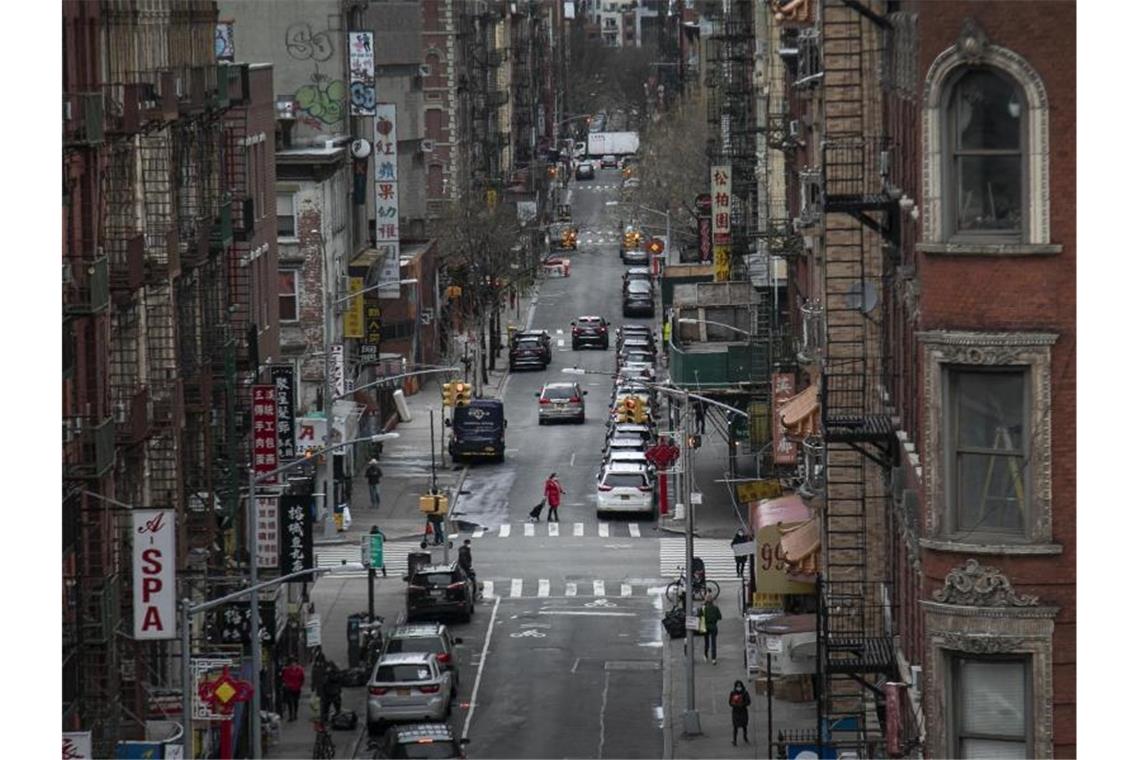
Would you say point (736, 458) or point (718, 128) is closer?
point (736, 458)

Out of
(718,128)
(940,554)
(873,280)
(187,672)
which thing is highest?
(718,128)

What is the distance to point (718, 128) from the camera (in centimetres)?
11775

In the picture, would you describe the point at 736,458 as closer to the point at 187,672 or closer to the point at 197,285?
the point at 197,285

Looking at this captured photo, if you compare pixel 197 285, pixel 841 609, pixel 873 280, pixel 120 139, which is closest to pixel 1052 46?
pixel 873 280

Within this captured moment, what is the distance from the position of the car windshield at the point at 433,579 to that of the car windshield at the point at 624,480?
15911mm

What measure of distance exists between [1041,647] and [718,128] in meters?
88.1

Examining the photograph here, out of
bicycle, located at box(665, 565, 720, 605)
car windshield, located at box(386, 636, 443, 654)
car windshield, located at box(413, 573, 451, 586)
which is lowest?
car windshield, located at box(386, 636, 443, 654)

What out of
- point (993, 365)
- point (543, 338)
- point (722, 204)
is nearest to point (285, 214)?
point (722, 204)

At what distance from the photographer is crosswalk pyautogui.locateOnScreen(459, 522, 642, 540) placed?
267ft

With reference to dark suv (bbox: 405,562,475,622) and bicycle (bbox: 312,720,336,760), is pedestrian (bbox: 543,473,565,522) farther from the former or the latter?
bicycle (bbox: 312,720,336,760)

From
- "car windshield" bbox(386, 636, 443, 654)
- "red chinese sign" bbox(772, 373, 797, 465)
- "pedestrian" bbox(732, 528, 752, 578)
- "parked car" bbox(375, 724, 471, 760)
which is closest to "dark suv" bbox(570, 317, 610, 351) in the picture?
"pedestrian" bbox(732, 528, 752, 578)

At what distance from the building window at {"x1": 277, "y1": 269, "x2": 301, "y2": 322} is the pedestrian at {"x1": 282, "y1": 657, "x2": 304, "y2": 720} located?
34.3m

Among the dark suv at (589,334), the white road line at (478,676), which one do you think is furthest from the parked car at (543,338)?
the white road line at (478,676)

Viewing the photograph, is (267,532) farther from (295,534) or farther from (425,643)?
(425,643)
